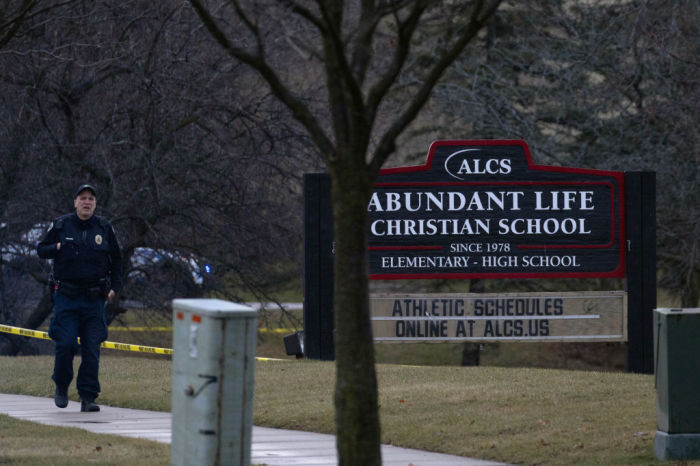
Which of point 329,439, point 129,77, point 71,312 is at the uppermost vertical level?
point 129,77

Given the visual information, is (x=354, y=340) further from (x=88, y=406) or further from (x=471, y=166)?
(x=471, y=166)

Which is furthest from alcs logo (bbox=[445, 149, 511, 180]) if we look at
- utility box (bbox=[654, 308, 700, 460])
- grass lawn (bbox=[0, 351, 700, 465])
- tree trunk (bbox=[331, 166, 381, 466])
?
tree trunk (bbox=[331, 166, 381, 466])

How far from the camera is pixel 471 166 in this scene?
46.6 feet

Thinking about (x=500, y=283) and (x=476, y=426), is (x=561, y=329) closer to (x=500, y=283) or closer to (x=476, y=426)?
(x=476, y=426)

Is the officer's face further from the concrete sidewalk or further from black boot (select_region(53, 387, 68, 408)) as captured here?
the concrete sidewalk

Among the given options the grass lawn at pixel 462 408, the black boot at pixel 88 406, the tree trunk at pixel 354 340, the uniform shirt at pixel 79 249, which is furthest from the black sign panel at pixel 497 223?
the tree trunk at pixel 354 340

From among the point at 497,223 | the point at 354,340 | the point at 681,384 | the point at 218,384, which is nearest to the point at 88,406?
the point at 354,340

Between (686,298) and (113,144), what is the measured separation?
11.0 metres

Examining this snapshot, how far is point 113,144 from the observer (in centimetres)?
1836

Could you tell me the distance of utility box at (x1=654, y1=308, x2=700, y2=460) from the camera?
7.71 m

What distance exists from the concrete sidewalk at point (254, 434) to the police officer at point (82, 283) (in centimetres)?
41

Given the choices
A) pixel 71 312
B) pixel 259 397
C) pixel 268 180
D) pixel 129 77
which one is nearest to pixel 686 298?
pixel 268 180

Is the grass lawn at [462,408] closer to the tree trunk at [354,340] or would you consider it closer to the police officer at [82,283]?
the police officer at [82,283]

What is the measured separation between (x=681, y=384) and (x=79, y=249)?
535cm
